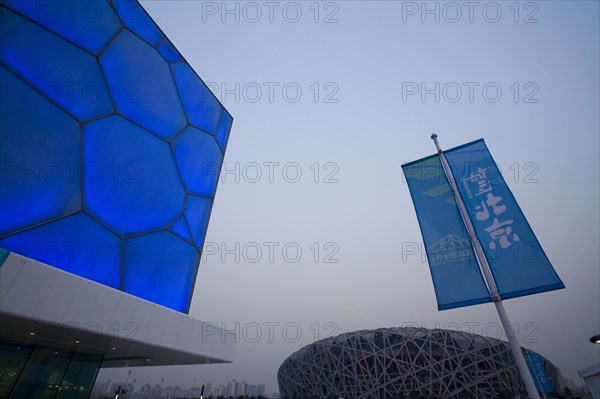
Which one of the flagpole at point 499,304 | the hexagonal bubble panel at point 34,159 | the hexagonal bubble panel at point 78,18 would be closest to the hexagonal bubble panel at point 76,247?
the hexagonal bubble panel at point 34,159

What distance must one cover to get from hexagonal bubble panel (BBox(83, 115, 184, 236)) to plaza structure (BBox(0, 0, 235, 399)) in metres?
0.03

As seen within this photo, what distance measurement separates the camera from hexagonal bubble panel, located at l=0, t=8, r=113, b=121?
728cm

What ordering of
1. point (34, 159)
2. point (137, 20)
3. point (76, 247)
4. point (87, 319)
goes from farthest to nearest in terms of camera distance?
point (137, 20), point (76, 247), point (34, 159), point (87, 319)

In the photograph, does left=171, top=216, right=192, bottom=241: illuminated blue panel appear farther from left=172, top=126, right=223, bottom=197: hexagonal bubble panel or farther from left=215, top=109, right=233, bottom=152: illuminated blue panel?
left=215, top=109, right=233, bottom=152: illuminated blue panel

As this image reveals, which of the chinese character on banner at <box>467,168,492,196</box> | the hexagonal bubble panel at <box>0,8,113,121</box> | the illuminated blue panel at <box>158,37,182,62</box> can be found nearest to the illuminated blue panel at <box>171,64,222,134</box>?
the illuminated blue panel at <box>158,37,182,62</box>

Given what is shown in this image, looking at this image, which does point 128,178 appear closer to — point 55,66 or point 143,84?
point 55,66

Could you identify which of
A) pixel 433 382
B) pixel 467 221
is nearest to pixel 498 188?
pixel 467 221

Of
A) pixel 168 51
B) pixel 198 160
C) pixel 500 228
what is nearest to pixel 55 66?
pixel 168 51

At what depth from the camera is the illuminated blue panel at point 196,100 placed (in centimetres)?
1233

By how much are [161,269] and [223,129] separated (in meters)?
7.50

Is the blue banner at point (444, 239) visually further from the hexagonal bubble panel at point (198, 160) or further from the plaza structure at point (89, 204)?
the hexagonal bubble panel at point (198, 160)

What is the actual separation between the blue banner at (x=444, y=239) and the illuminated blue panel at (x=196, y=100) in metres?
8.40

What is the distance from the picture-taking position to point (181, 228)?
35.9ft

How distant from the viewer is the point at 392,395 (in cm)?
4500
